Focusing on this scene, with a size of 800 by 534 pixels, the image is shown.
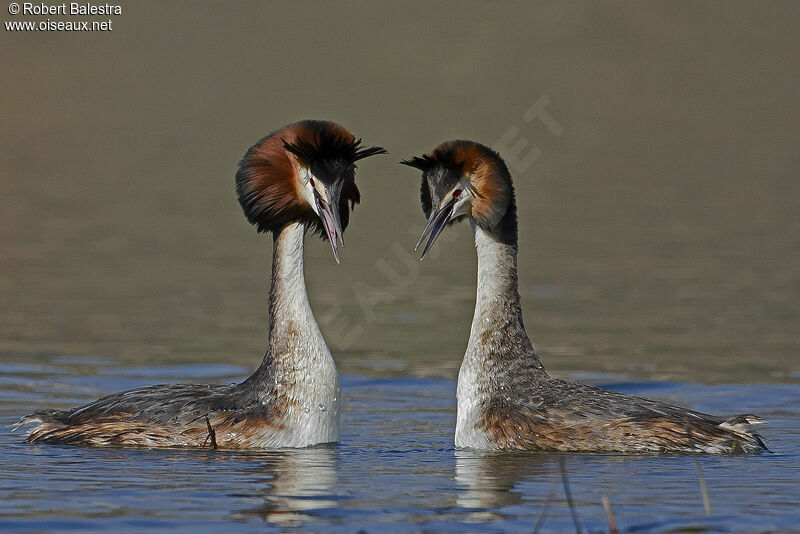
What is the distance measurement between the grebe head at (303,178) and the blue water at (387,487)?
1811 mm

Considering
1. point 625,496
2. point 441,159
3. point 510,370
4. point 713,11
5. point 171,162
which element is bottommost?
point 625,496

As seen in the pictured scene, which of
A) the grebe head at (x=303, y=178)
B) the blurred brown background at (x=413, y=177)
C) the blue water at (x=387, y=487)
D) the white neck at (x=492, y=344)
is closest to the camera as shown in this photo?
the blue water at (x=387, y=487)

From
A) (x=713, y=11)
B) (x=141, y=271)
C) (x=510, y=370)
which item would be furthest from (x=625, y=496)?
(x=713, y=11)

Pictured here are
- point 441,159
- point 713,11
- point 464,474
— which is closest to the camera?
point 464,474

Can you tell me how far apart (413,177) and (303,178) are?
2388 cm

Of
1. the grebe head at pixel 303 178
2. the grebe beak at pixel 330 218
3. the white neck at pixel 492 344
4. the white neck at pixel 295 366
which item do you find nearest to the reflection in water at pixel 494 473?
the white neck at pixel 492 344

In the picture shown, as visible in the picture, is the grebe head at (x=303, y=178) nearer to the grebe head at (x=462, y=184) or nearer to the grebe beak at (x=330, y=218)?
the grebe beak at (x=330, y=218)

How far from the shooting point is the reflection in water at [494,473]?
448 inches

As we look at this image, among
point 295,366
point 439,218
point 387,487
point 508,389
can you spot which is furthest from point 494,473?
point 439,218

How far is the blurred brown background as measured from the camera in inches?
773

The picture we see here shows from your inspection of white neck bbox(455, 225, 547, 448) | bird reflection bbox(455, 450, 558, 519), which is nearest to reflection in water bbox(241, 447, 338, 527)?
bird reflection bbox(455, 450, 558, 519)

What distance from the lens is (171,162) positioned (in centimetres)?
4069

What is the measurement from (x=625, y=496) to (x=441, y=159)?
136 inches

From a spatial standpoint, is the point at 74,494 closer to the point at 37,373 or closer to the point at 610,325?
the point at 37,373
